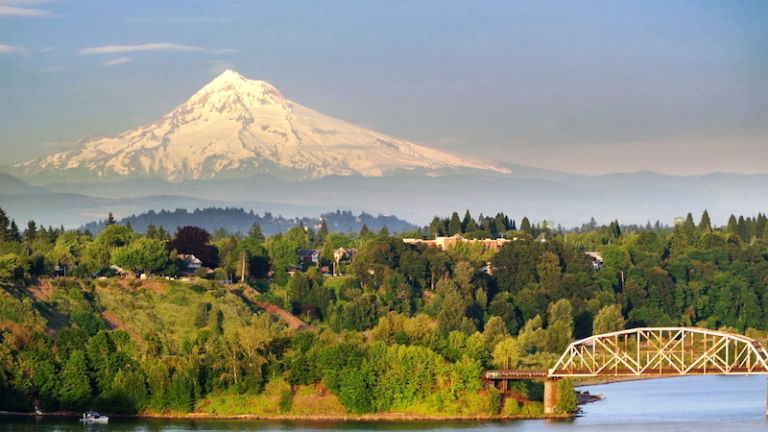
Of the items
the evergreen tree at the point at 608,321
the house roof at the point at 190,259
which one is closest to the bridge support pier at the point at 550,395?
the evergreen tree at the point at 608,321

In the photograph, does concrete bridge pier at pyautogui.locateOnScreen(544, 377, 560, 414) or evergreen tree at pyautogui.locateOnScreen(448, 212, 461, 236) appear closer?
concrete bridge pier at pyautogui.locateOnScreen(544, 377, 560, 414)

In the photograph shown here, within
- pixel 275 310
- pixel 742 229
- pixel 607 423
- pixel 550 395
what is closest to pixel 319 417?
pixel 550 395

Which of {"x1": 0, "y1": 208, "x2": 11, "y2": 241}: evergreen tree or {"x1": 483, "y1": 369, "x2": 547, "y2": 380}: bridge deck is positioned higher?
{"x1": 0, "y1": 208, "x2": 11, "y2": 241}: evergreen tree

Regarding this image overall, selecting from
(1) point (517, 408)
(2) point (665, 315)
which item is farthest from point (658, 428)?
(2) point (665, 315)

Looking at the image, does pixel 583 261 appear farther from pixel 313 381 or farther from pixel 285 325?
pixel 313 381

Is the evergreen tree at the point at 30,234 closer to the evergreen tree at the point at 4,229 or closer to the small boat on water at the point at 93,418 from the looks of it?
the evergreen tree at the point at 4,229

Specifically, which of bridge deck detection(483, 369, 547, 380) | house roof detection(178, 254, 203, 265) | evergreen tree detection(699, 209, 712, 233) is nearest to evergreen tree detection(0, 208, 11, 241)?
house roof detection(178, 254, 203, 265)

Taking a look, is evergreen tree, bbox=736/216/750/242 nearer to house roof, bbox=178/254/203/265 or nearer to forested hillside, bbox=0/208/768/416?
forested hillside, bbox=0/208/768/416

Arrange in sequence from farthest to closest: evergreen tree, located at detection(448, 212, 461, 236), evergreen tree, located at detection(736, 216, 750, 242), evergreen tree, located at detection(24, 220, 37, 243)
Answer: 1. evergreen tree, located at detection(736, 216, 750, 242)
2. evergreen tree, located at detection(448, 212, 461, 236)
3. evergreen tree, located at detection(24, 220, 37, 243)
